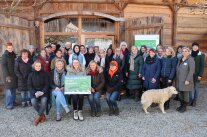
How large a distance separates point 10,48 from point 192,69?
443 centimetres

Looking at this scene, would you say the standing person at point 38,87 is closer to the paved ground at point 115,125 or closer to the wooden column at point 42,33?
the paved ground at point 115,125

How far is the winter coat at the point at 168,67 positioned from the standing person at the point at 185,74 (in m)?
0.11

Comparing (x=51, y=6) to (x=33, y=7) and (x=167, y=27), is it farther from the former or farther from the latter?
(x=167, y=27)

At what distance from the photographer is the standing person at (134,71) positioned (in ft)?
23.8

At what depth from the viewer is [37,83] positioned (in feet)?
19.4

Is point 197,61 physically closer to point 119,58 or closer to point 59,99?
point 119,58

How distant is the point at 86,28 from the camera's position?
9461 millimetres

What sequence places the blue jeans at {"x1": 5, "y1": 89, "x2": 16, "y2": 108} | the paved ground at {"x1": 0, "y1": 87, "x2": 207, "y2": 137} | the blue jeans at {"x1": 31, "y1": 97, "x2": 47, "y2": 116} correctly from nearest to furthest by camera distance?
the paved ground at {"x1": 0, "y1": 87, "x2": 207, "y2": 137} → the blue jeans at {"x1": 31, "y1": 97, "x2": 47, "y2": 116} → the blue jeans at {"x1": 5, "y1": 89, "x2": 16, "y2": 108}

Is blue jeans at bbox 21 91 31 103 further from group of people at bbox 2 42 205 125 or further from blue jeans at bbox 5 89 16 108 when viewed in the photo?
blue jeans at bbox 5 89 16 108

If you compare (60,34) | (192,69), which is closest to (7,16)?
(60,34)

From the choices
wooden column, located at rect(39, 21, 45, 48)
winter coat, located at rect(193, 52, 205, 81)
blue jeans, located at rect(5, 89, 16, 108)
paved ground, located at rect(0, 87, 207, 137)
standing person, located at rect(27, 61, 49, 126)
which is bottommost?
paved ground, located at rect(0, 87, 207, 137)

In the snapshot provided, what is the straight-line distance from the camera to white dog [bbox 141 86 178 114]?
636cm

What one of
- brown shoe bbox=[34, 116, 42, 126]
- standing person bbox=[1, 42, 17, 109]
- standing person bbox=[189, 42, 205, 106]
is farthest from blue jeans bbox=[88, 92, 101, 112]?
standing person bbox=[189, 42, 205, 106]

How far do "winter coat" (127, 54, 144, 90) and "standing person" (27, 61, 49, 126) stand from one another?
2.43 m
